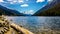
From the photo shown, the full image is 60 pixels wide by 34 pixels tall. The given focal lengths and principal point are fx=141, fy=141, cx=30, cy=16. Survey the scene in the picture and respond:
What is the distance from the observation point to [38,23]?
3404 millimetres

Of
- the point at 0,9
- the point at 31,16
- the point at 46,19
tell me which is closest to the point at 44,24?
the point at 46,19

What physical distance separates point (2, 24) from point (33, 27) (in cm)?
73

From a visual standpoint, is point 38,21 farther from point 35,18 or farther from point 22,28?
point 22,28

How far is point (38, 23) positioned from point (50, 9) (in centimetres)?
46

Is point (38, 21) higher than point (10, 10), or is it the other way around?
point (10, 10)

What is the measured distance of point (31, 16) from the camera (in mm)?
3416

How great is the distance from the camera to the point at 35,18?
11.1ft

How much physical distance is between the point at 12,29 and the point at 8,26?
0.39 ft

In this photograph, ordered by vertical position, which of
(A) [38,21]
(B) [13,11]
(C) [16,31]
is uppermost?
(B) [13,11]

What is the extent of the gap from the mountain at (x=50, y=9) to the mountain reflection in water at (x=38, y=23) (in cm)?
12

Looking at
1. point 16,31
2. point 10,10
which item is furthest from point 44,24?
point 10,10

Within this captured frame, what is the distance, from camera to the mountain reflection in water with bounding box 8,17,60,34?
3345mm

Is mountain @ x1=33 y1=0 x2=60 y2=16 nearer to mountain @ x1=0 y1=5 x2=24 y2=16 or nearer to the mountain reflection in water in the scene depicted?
the mountain reflection in water

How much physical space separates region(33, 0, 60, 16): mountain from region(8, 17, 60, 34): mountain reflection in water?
0.41 feet
